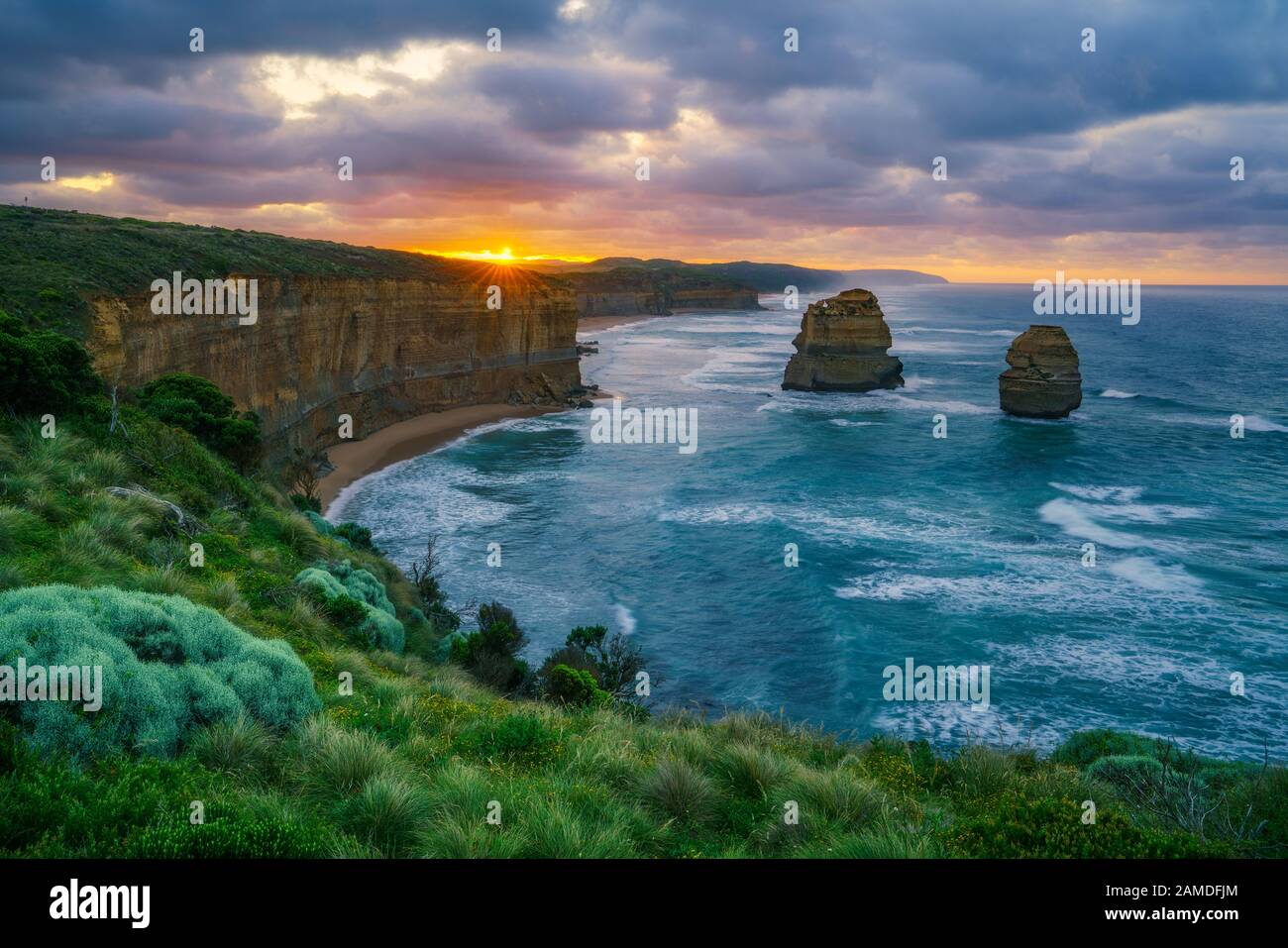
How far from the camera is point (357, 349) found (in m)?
51.3

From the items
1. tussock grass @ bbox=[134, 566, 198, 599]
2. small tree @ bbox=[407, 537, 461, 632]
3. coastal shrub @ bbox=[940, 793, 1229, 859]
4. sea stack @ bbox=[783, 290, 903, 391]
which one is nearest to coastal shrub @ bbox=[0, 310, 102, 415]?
tussock grass @ bbox=[134, 566, 198, 599]

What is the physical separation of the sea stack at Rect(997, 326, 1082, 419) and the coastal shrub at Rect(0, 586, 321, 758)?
5685 centimetres

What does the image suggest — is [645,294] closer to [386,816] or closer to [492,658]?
[492,658]

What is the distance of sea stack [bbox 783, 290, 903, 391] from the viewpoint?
66.4m

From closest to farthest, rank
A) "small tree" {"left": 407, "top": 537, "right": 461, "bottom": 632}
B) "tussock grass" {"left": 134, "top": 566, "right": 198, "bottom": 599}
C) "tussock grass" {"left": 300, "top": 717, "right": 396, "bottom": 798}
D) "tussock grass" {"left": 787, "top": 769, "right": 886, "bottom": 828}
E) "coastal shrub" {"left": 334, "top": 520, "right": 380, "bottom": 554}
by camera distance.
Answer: "tussock grass" {"left": 300, "top": 717, "right": 396, "bottom": 798}
"tussock grass" {"left": 787, "top": 769, "right": 886, "bottom": 828}
"tussock grass" {"left": 134, "top": 566, "right": 198, "bottom": 599}
"small tree" {"left": 407, "top": 537, "right": 461, "bottom": 632}
"coastal shrub" {"left": 334, "top": 520, "right": 380, "bottom": 554}

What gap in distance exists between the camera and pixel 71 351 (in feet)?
57.9

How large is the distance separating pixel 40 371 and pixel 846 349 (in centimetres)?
6010

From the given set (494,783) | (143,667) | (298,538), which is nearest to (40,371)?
(298,538)

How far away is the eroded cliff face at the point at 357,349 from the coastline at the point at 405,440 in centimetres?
105

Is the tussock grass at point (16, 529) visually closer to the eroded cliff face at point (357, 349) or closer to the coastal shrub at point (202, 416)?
the coastal shrub at point (202, 416)

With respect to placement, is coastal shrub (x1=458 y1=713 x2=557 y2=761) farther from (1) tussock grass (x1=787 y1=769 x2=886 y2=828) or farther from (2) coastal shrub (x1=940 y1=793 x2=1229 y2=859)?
(2) coastal shrub (x1=940 y1=793 x2=1229 y2=859)

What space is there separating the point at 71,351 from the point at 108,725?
13935mm

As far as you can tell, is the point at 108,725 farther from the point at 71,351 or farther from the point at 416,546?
the point at 416,546
